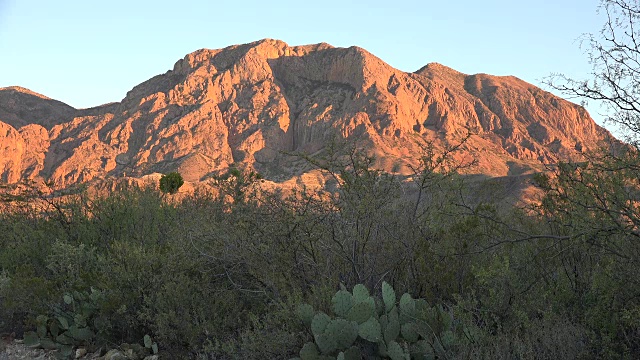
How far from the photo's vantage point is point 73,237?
1287 centimetres

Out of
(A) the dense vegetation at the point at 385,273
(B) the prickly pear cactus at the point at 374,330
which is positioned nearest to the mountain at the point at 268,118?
(A) the dense vegetation at the point at 385,273

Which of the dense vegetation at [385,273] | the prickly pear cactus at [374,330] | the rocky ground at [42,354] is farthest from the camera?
the rocky ground at [42,354]

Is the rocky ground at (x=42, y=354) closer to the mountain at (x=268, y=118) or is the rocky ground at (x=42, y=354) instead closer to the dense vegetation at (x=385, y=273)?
the dense vegetation at (x=385, y=273)

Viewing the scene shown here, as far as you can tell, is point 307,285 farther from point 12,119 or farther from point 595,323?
point 12,119

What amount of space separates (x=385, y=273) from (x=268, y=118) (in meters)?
119

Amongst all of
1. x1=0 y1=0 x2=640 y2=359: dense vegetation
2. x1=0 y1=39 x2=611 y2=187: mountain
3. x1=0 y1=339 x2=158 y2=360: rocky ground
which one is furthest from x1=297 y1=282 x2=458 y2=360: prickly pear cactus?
x1=0 y1=39 x2=611 y2=187: mountain

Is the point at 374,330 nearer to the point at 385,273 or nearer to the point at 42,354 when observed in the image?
the point at 385,273

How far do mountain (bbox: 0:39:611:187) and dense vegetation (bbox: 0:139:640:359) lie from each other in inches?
3328

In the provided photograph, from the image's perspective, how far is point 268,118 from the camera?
12556cm

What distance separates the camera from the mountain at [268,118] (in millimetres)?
112250

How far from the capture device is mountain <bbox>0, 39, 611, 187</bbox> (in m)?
112

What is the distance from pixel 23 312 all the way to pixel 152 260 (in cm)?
286

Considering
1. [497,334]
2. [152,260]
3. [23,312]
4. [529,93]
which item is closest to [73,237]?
[23,312]

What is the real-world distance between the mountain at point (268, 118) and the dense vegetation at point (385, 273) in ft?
277
